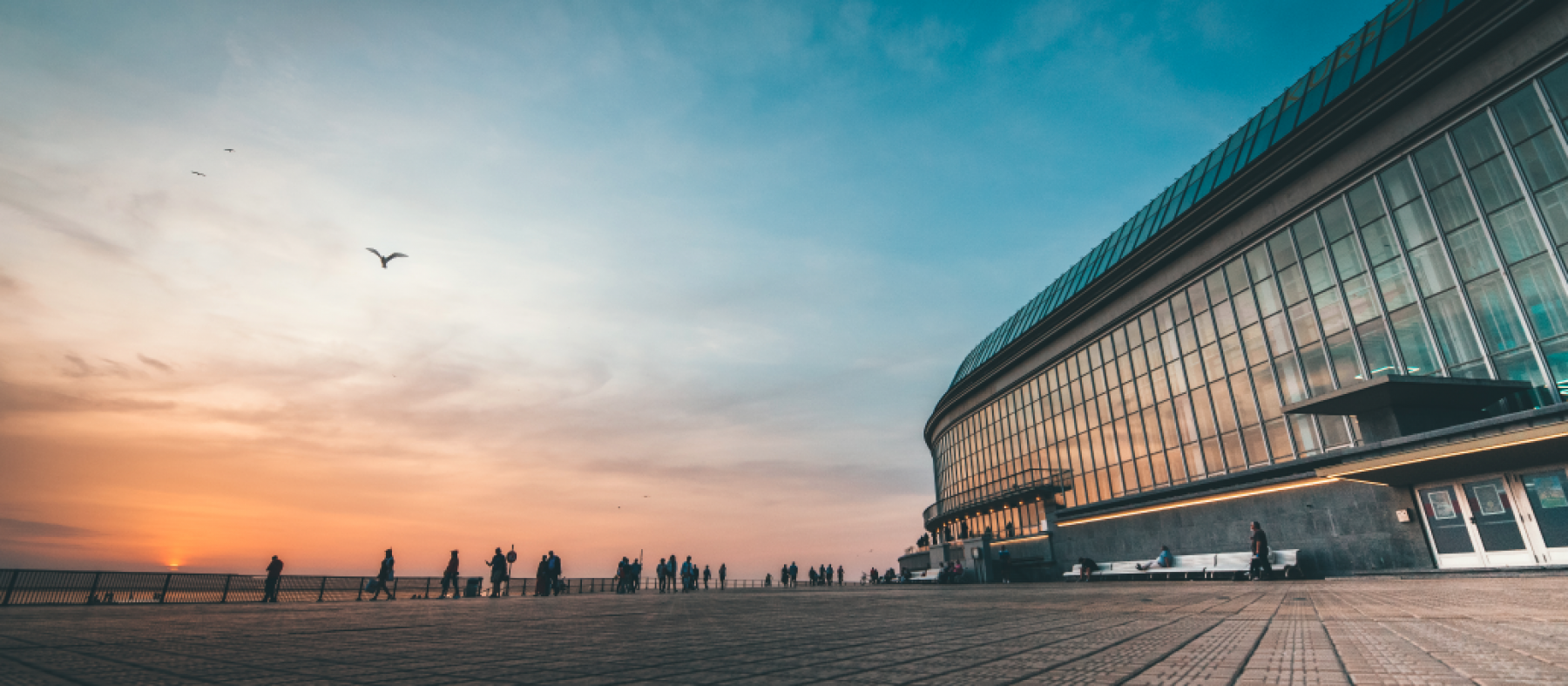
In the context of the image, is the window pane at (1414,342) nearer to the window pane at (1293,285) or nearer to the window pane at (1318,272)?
the window pane at (1318,272)

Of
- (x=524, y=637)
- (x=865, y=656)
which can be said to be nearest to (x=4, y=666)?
(x=524, y=637)

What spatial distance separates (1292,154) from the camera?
24.4 metres

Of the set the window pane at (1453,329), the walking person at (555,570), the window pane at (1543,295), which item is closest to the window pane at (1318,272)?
the window pane at (1453,329)

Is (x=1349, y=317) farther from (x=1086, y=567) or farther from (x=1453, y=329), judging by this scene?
(x=1086, y=567)

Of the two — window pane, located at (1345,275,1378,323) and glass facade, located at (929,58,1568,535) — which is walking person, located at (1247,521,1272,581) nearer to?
glass facade, located at (929,58,1568,535)

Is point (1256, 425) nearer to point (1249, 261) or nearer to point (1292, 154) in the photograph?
point (1249, 261)

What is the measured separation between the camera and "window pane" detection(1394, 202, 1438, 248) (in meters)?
20.5

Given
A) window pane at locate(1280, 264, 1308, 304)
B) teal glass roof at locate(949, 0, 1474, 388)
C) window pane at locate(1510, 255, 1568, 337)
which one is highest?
teal glass roof at locate(949, 0, 1474, 388)

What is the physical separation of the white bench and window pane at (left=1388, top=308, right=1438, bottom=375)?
7.24m

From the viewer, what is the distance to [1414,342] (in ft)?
67.9

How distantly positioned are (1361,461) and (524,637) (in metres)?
23.3

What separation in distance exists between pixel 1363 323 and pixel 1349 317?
0.48 meters

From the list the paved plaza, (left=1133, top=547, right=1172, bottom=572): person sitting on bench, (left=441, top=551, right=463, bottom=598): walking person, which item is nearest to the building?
(left=1133, top=547, right=1172, bottom=572): person sitting on bench

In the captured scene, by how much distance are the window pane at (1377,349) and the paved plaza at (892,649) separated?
18.0 metres
